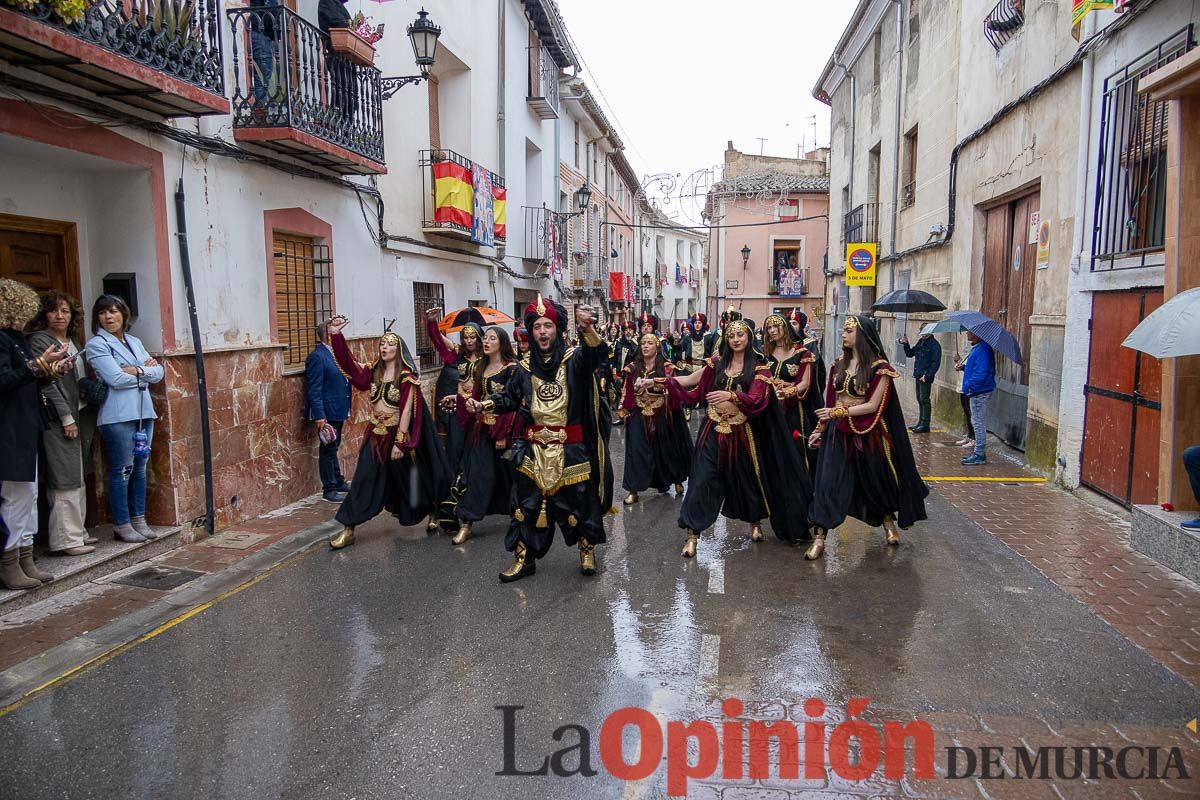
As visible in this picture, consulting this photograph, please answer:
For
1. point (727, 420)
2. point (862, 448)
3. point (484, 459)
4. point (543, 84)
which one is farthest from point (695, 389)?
point (543, 84)

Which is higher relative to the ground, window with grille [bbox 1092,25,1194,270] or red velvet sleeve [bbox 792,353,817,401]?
window with grille [bbox 1092,25,1194,270]

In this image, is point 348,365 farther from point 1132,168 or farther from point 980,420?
point 980,420

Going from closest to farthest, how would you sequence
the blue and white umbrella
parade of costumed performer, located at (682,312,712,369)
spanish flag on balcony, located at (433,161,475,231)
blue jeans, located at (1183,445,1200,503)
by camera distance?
1. blue jeans, located at (1183,445,1200,503)
2. the blue and white umbrella
3. spanish flag on balcony, located at (433,161,475,231)
4. parade of costumed performer, located at (682,312,712,369)

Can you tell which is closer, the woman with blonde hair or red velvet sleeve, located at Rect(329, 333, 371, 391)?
the woman with blonde hair

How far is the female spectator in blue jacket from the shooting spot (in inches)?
240

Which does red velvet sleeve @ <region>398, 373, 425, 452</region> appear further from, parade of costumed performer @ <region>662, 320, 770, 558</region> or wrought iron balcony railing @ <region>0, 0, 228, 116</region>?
wrought iron balcony railing @ <region>0, 0, 228, 116</region>

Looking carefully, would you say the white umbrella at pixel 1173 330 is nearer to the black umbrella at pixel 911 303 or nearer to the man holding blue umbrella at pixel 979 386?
the man holding blue umbrella at pixel 979 386

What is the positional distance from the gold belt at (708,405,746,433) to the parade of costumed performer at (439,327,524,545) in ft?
5.53

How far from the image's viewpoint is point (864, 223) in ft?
64.0

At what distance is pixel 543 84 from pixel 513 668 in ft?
57.3

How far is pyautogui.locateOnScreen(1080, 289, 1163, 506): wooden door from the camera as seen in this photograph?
707 cm

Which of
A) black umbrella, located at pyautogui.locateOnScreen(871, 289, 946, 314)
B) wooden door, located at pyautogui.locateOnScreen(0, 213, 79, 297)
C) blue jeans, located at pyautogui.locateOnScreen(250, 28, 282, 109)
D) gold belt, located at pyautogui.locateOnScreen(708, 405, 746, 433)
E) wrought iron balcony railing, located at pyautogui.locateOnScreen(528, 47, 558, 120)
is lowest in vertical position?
gold belt, located at pyautogui.locateOnScreen(708, 405, 746, 433)

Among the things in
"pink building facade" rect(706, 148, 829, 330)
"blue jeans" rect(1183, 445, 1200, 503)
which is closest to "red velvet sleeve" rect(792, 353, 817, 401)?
"blue jeans" rect(1183, 445, 1200, 503)

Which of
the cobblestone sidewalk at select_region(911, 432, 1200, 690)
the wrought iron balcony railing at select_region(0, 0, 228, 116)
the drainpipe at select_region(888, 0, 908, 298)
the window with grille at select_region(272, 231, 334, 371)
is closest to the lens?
the cobblestone sidewalk at select_region(911, 432, 1200, 690)
